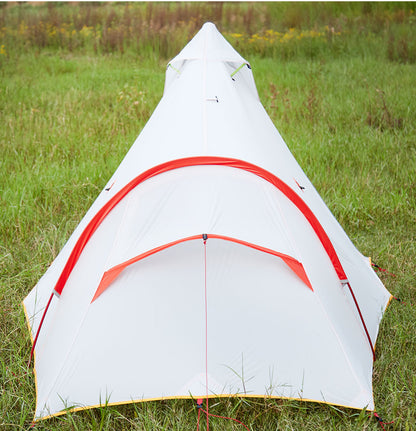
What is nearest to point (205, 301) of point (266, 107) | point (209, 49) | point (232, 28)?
point (209, 49)

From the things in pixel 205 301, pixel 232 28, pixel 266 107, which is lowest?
pixel 205 301

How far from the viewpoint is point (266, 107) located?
19.4ft

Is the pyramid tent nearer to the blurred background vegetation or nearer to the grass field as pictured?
the grass field

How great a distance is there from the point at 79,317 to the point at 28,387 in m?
0.47

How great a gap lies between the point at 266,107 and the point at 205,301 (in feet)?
14.1

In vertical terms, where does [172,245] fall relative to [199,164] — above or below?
below

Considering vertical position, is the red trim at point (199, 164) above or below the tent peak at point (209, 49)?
below

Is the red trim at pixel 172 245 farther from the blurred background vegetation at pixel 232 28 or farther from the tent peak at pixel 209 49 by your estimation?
the blurred background vegetation at pixel 232 28

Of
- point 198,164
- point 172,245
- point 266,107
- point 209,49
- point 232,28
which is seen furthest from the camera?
point 232,28

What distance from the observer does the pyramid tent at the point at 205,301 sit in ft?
6.63

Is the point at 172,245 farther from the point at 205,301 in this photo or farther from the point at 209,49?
the point at 209,49

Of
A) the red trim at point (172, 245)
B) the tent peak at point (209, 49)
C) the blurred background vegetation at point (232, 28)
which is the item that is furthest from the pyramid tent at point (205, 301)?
the blurred background vegetation at point (232, 28)

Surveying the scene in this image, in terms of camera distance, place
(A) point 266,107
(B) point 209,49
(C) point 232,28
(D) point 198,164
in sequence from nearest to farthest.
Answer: (D) point 198,164
(B) point 209,49
(A) point 266,107
(C) point 232,28

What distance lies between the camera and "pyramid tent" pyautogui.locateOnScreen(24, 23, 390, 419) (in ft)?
6.63
